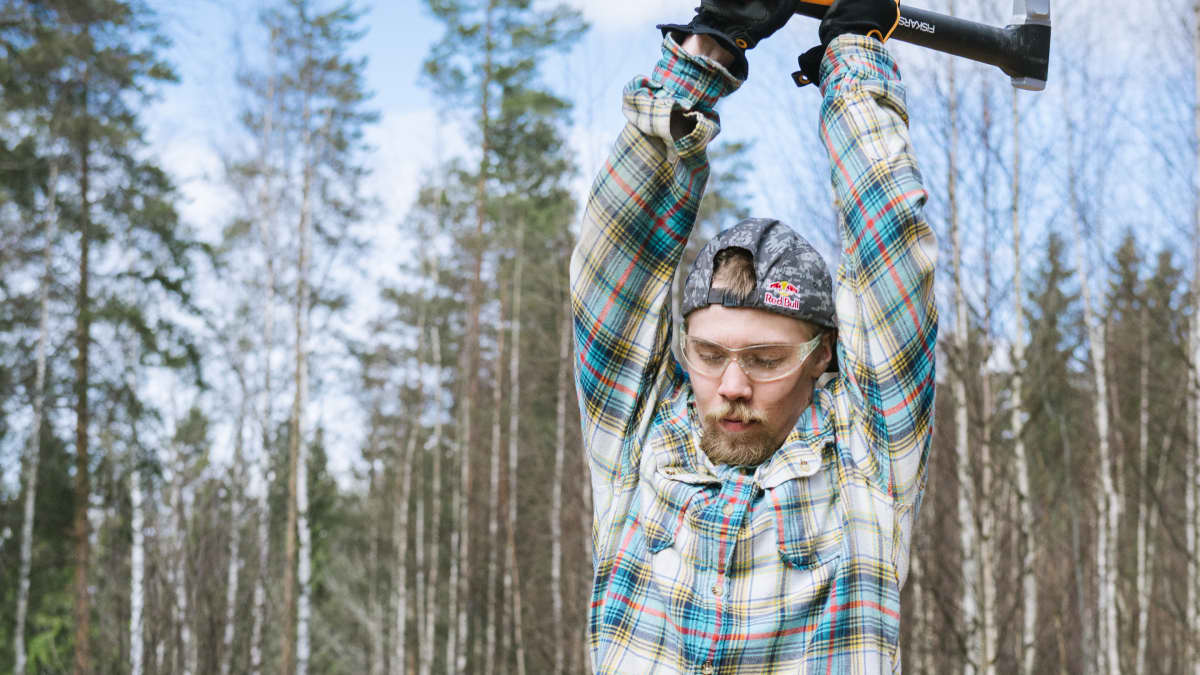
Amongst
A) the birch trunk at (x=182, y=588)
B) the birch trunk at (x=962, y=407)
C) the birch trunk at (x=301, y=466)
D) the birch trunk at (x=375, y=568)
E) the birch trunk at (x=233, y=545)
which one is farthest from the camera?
the birch trunk at (x=375, y=568)

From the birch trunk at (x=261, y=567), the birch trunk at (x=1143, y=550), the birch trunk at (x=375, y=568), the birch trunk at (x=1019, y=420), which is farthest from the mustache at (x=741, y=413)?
the birch trunk at (x=375, y=568)

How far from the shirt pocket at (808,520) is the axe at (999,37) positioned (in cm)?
79

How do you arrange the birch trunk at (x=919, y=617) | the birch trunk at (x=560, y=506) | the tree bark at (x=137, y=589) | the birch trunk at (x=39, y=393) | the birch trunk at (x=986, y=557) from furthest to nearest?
1. the birch trunk at (x=560, y=506)
2. the birch trunk at (x=39, y=393)
3. the birch trunk at (x=919, y=617)
4. the tree bark at (x=137, y=589)
5. the birch trunk at (x=986, y=557)

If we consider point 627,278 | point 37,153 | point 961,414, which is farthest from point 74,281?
point 627,278

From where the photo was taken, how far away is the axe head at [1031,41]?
1.76 metres

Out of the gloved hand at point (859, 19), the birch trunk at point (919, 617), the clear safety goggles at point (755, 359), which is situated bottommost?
the birch trunk at point (919, 617)

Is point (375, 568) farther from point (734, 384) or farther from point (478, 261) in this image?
point (734, 384)

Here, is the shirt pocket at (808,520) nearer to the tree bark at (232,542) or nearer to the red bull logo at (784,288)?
the red bull logo at (784,288)

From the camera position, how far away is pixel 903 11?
5.60 ft

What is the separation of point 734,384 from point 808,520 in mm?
237

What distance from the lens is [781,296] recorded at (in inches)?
62.1

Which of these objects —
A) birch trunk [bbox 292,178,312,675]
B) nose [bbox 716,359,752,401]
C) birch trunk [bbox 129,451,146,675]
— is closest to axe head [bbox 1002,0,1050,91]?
nose [bbox 716,359,752,401]

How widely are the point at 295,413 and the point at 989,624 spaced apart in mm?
10529

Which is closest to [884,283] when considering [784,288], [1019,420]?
[784,288]
